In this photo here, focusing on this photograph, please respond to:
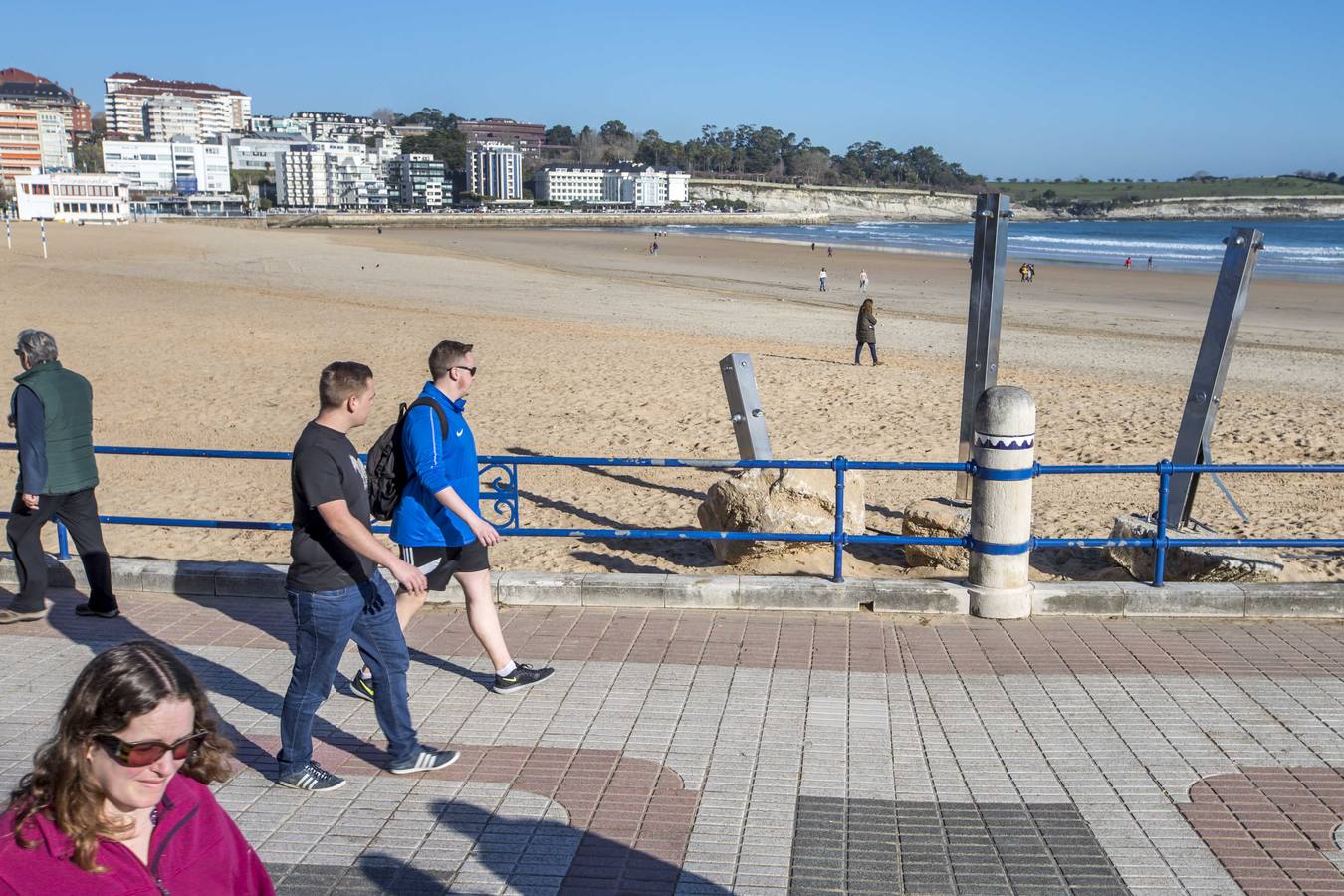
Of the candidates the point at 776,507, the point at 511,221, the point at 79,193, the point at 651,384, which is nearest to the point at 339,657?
the point at 776,507

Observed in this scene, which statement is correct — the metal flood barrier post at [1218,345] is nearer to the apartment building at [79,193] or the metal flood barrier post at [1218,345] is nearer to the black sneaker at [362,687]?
the black sneaker at [362,687]

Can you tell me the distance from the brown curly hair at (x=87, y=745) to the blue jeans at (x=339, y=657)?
249cm

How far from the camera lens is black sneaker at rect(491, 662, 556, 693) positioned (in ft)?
19.9

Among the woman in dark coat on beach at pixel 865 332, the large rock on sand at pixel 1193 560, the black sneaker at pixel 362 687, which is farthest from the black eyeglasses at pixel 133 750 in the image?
the woman in dark coat on beach at pixel 865 332

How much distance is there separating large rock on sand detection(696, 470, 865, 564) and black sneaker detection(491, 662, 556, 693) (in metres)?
3.12

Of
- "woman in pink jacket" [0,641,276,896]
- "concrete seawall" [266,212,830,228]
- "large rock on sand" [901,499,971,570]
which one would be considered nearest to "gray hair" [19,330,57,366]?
"woman in pink jacket" [0,641,276,896]

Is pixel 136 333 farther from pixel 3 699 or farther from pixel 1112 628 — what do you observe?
pixel 1112 628

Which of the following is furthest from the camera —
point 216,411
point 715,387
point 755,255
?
point 755,255

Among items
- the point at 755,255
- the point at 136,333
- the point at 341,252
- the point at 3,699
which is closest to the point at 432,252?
the point at 341,252

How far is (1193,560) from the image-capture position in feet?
27.2

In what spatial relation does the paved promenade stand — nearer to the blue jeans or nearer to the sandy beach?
the blue jeans

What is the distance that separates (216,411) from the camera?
50.8 feet

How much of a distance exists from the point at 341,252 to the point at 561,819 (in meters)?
54.2

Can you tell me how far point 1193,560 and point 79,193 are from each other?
130738mm
